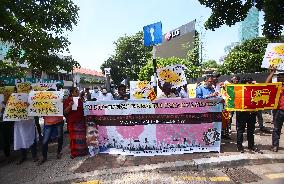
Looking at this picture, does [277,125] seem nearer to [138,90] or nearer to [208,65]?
[138,90]

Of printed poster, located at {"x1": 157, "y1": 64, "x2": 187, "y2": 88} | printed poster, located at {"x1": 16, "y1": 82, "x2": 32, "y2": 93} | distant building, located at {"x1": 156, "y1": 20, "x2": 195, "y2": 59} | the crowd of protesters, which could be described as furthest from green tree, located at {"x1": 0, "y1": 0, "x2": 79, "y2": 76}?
distant building, located at {"x1": 156, "y1": 20, "x2": 195, "y2": 59}

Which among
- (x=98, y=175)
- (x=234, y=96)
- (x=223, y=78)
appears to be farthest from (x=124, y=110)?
(x=223, y=78)

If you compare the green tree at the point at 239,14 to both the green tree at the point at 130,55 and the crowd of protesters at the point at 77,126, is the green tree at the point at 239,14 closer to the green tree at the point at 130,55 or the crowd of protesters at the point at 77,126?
the crowd of protesters at the point at 77,126

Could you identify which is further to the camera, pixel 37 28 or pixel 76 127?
pixel 37 28

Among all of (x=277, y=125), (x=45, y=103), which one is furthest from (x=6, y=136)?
(x=277, y=125)

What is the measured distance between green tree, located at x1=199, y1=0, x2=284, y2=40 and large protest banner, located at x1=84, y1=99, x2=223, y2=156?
7.41 metres

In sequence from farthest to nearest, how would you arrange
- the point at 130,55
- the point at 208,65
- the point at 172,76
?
1. the point at 130,55
2. the point at 208,65
3. the point at 172,76

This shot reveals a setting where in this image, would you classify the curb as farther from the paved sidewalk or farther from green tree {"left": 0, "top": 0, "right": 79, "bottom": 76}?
green tree {"left": 0, "top": 0, "right": 79, "bottom": 76}

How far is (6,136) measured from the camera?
916 centimetres

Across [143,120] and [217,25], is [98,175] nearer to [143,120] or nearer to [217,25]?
[143,120]

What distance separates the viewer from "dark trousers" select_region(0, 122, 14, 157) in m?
9.07

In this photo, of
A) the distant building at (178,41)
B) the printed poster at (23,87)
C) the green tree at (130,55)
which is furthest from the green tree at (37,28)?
the green tree at (130,55)

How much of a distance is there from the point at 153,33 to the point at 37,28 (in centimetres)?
423

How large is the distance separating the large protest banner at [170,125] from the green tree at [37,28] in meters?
5.17
